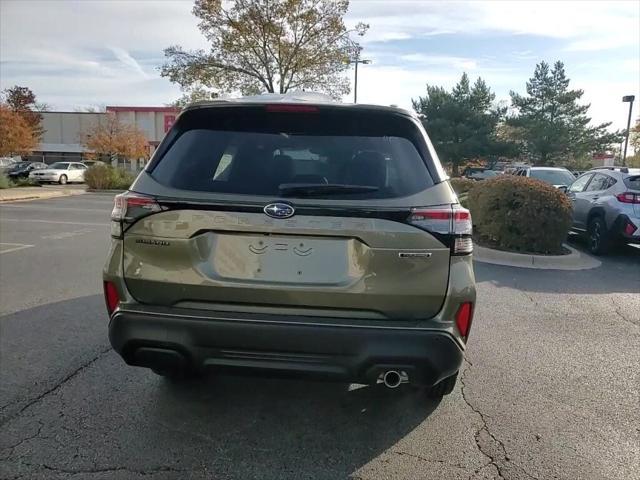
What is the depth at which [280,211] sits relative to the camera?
2564 mm

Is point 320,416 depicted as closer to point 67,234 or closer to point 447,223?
point 447,223

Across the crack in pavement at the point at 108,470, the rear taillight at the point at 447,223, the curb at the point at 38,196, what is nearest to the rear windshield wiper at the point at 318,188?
the rear taillight at the point at 447,223

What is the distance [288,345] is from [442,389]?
1324 millimetres

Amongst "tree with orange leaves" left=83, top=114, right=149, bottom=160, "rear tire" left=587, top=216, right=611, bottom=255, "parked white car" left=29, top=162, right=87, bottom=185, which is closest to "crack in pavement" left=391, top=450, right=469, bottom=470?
"rear tire" left=587, top=216, right=611, bottom=255

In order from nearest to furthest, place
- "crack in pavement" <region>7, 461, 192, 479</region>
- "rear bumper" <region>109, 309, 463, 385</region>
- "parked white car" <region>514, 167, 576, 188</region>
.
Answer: "rear bumper" <region>109, 309, 463, 385</region>, "crack in pavement" <region>7, 461, 192, 479</region>, "parked white car" <region>514, 167, 576, 188</region>

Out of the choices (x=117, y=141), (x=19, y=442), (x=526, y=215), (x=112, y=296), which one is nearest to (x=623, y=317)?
(x=526, y=215)

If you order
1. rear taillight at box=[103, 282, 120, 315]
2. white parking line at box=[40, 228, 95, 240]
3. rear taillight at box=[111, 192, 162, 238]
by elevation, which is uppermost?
rear taillight at box=[111, 192, 162, 238]

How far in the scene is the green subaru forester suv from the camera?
101 inches

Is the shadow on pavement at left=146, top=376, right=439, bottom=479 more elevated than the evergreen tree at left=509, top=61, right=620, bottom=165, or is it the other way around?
the evergreen tree at left=509, top=61, right=620, bottom=165

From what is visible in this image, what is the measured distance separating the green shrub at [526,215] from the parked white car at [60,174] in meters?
30.1

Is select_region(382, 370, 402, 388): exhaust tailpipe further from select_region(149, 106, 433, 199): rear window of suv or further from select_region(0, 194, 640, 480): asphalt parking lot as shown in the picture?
select_region(149, 106, 433, 199): rear window of suv

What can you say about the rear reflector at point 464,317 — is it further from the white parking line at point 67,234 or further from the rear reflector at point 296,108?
the white parking line at point 67,234

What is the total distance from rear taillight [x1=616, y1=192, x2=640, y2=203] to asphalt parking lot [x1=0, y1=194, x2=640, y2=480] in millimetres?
4476

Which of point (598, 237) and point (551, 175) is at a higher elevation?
point (551, 175)
